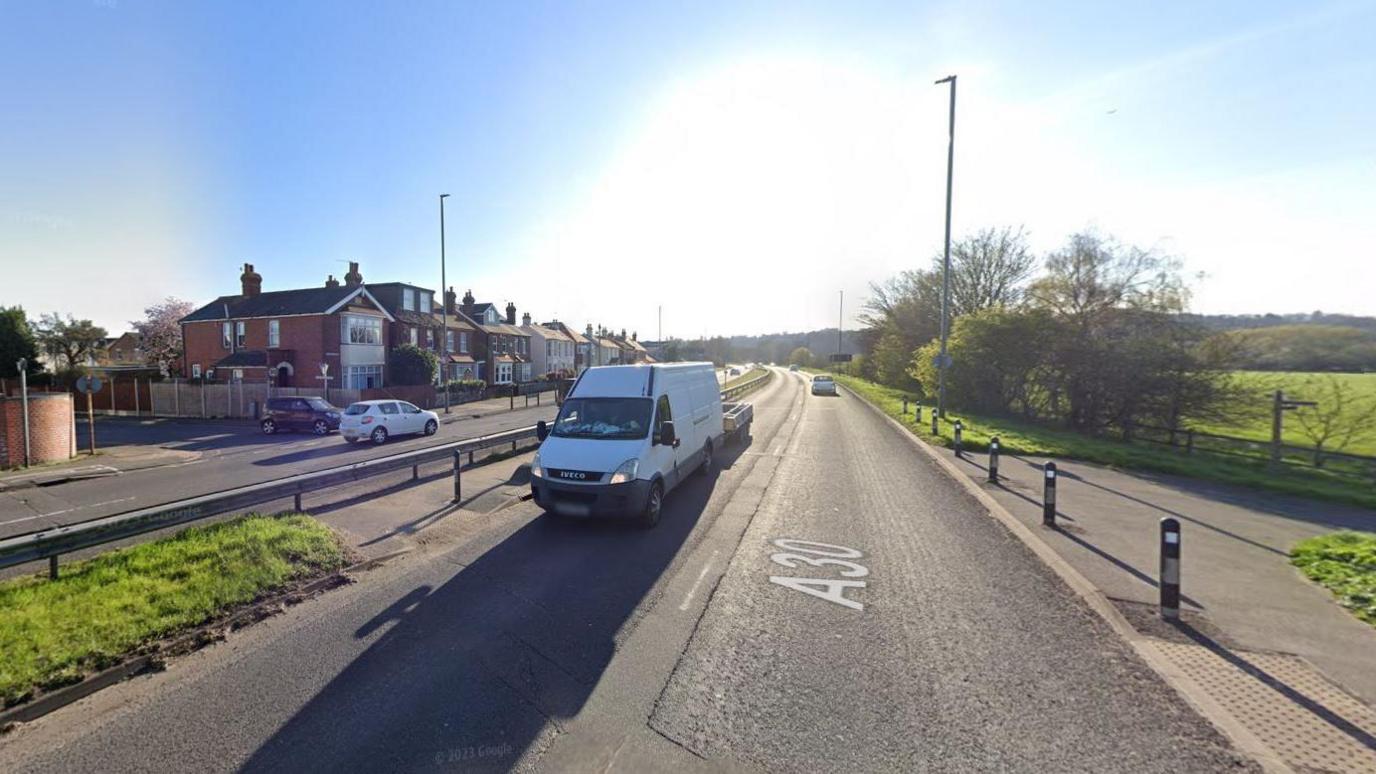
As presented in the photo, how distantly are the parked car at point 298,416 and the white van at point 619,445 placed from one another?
56.2 ft

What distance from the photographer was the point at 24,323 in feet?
97.0

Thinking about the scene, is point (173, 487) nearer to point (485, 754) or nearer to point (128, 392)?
point (485, 754)

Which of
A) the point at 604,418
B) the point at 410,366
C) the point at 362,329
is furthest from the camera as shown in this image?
the point at 410,366

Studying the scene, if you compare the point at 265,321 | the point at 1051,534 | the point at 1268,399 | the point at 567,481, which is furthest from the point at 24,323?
the point at 1268,399

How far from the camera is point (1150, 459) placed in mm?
12359

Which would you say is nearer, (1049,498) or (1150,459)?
(1049,498)

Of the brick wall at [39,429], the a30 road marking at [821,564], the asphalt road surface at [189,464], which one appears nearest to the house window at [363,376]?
the asphalt road surface at [189,464]

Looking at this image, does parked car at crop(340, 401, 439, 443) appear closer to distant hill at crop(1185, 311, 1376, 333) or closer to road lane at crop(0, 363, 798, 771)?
road lane at crop(0, 363, 798, 771)

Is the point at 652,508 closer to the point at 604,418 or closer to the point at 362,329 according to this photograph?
the point at 604,418

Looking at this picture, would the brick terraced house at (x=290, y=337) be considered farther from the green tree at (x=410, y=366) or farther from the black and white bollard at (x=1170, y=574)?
the black and white bollard at (x=1170, y=574)

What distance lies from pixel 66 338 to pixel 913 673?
212 feet

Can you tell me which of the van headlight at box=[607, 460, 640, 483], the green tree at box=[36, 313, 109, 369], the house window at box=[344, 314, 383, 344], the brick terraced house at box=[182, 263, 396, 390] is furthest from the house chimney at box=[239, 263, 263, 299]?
the van headlight at box=[607, 460, 640, 483]

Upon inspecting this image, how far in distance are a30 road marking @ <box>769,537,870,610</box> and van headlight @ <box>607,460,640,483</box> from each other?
81.9 inches

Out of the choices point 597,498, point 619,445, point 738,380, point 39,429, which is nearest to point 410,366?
point 39,429
